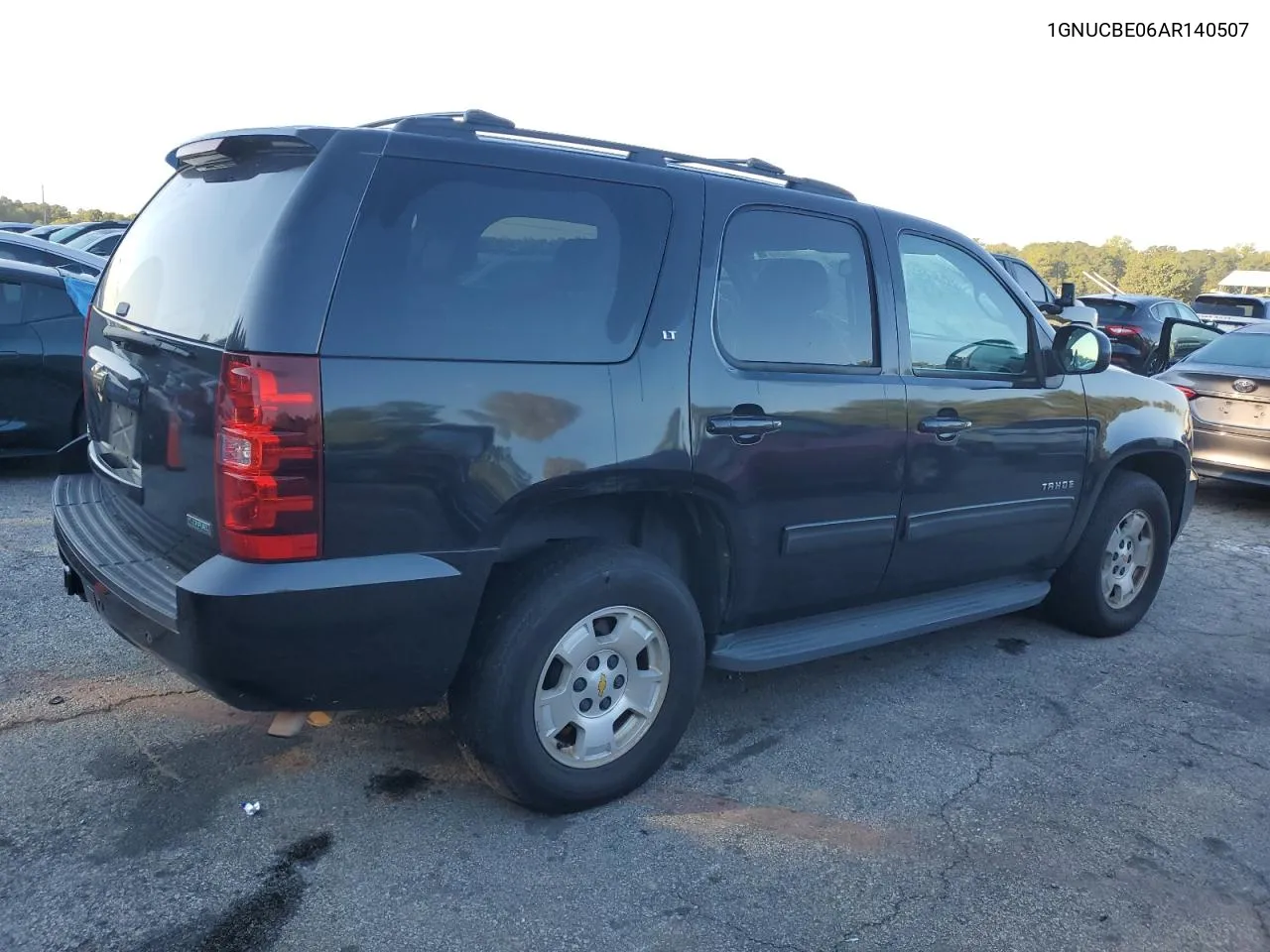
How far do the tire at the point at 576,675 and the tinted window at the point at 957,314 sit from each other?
150 cm

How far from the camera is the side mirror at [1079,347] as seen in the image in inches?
175

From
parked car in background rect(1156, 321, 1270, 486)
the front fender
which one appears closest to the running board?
the front fender

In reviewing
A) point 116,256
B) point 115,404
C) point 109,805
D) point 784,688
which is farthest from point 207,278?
point 784,688

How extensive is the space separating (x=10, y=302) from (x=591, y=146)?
5.15 m

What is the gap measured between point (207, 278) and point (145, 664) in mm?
1820

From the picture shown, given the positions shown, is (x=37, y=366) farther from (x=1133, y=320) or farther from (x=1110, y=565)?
(x=1133, y=320)

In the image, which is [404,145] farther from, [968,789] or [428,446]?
[968,789]

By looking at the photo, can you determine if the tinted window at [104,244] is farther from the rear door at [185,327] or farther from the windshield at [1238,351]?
the windshield at [1238,351]

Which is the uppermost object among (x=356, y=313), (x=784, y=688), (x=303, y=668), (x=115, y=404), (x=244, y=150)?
(x=244, y=150)

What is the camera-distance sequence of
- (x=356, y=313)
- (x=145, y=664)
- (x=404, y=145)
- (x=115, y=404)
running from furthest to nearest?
(x=145, y=664) → (x=115, y=404) → (x=404, y=145) → (x=356, y=313)

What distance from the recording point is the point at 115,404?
319cm

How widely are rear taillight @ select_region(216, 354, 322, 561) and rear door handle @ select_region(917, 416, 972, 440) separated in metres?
2.27

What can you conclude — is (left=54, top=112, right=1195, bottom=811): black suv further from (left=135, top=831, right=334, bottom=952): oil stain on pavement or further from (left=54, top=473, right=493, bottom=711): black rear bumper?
(left=135, top=831, right=334, bottom=952): oil stain on pavement

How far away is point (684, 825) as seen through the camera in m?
3.12
